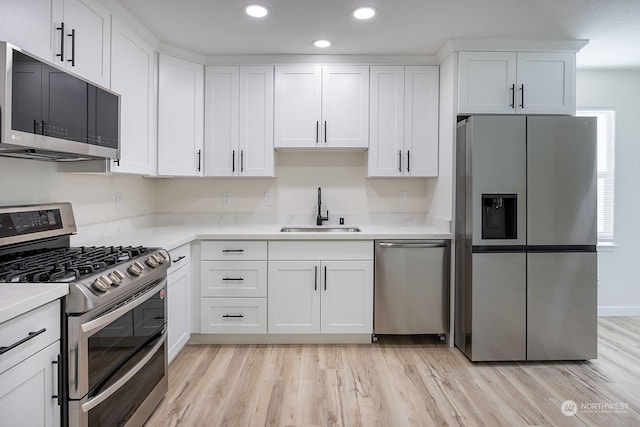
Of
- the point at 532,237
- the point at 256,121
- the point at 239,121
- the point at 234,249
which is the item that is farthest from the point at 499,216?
the point at 239,121

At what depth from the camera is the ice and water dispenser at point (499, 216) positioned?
2.74 metres

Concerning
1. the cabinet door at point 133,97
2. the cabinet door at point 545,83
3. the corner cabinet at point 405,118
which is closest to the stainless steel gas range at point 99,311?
the cabinet door at point 133,97

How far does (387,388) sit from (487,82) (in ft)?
7.74

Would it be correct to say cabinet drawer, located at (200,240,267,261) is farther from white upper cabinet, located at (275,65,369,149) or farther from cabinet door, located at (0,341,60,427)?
cabinet door, located at (0,341,60,427)

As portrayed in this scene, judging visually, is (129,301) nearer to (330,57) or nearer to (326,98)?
(326,98)

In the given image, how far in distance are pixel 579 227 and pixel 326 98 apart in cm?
216

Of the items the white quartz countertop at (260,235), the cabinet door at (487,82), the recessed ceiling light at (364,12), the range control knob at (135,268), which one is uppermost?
the recessed ceiling light at (364,12)

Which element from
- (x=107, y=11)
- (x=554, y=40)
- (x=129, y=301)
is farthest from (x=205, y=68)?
(x=554, y=40)

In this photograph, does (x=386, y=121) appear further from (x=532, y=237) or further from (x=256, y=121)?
(x=532, y=237)

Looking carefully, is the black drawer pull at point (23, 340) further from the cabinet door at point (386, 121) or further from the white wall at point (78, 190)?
the cabinet door at point (386, 121)

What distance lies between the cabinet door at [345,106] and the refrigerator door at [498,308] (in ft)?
4.59

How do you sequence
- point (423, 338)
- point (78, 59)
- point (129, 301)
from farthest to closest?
→ 1. point (423, 338)
2. point (78, 59)
3. point (129, 301)

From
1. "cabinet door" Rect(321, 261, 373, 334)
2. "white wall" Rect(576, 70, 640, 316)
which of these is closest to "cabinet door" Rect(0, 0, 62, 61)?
"cabinet door" Rect(321, 261, 373, 334)

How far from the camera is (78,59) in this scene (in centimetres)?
204
